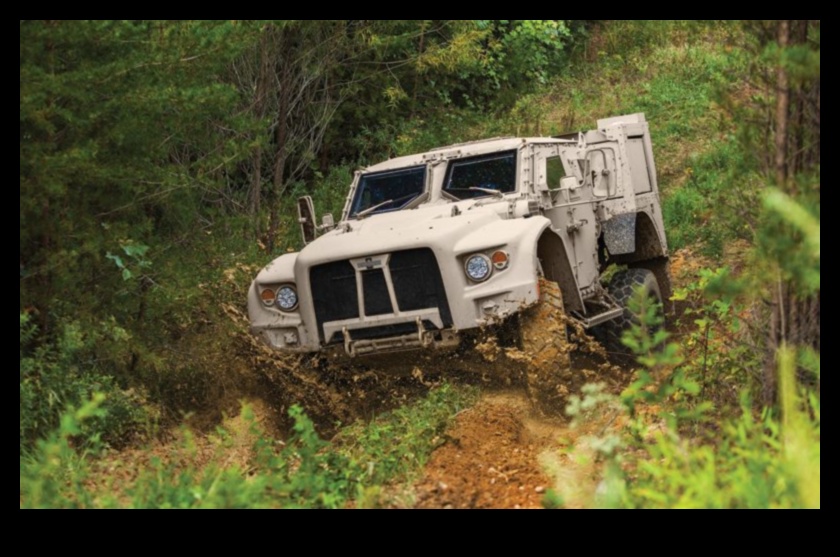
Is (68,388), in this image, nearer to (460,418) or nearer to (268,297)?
(268,297)

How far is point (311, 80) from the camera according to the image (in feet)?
51.0

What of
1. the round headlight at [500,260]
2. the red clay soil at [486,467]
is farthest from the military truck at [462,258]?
the red clay soil at [486,467]

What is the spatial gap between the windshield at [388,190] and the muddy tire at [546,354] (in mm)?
1904

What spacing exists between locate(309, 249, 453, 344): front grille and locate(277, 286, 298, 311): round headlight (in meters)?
0.32

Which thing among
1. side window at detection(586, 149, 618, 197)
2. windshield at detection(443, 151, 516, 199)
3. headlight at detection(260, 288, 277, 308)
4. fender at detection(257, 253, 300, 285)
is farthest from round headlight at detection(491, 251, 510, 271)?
side window at detection(586, 149, 618, 197)

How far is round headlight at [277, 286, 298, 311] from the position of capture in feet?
32.1

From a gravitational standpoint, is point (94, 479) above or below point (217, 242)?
below

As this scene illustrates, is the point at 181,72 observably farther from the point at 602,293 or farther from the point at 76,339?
the point at 602,293

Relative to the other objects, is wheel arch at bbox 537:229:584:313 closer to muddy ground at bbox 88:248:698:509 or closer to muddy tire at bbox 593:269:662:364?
muddy ground at bbox 88:248:698:509

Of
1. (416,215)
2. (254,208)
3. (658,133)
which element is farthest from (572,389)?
(658,133)

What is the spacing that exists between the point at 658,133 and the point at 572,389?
11.9m

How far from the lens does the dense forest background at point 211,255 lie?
240 inches

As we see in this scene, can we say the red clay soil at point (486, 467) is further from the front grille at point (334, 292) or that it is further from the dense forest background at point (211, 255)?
the front grille at point (334, 292)

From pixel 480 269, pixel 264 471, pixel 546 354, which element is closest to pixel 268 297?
pixel 480 269
